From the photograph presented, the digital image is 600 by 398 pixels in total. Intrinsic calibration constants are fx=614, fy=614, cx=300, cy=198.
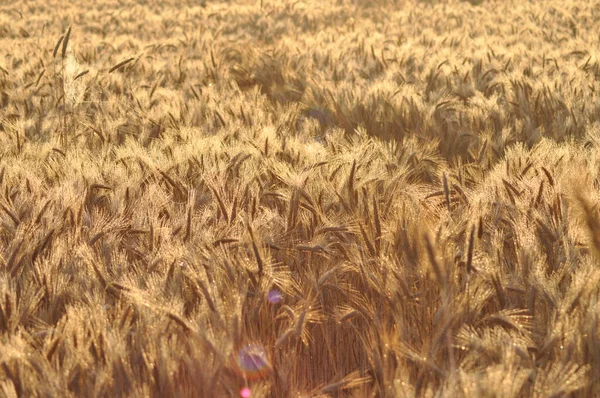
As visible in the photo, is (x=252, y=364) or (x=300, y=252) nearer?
(x=252, y=364)

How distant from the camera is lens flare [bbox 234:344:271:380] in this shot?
119 centimetres

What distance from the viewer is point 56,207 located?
1.90 meters

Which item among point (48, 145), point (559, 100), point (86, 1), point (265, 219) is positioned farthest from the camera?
point (86, 1)

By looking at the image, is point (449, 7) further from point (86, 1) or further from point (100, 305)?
point (100, 305)

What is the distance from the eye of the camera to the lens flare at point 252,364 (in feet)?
3.89

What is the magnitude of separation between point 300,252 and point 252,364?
0.59 meters

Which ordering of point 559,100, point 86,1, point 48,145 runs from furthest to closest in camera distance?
point 86,1
point 559,100
point 48,145

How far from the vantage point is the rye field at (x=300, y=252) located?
3.78 feet

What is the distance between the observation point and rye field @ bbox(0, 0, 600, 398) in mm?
1151

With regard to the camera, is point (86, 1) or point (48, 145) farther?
point (86, 1)

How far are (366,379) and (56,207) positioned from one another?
1160 mm

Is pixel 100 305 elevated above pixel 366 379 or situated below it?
above

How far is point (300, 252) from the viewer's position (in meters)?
1.76

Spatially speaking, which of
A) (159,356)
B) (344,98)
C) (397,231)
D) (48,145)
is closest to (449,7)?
(344,98)
